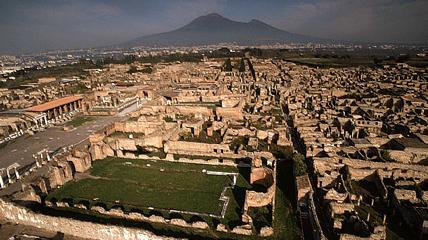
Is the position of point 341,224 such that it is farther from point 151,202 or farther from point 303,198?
point 151,202

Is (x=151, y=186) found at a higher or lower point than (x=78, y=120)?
lower

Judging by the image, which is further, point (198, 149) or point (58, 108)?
point (58, 108)

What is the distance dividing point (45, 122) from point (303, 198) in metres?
34.7

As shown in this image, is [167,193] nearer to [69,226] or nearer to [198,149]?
[69,226]

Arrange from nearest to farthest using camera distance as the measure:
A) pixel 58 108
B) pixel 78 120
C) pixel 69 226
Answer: pixel 69 226
pixel 78 120
pixel 58 108

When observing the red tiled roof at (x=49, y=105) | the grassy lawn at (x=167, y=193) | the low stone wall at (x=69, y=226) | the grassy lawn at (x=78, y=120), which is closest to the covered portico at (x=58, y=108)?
the red tiled roof at (x=49, y=105)

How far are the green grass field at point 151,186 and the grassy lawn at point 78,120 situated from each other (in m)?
16.0

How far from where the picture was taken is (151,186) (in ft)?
68.7

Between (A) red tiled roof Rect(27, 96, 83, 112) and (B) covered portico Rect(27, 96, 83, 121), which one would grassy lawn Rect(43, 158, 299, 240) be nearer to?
(B) covered portico Rect(27, 96, 83, 121)

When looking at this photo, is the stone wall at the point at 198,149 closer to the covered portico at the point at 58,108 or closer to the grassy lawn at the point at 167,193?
the grassy lawn at the point at 167,193

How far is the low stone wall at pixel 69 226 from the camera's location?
1483 centimetres

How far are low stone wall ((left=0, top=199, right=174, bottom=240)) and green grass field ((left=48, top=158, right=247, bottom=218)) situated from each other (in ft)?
9.39

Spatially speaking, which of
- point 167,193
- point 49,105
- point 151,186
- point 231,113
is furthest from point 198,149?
point 49,105

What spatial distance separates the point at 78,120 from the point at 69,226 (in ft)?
89.4
